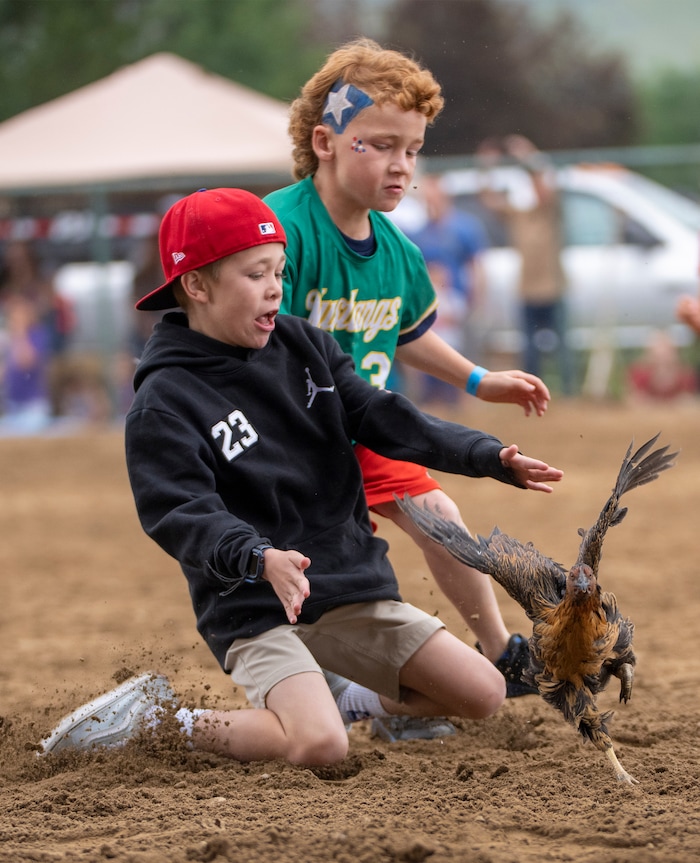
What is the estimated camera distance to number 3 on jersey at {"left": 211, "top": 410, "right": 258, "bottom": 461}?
3.29 m

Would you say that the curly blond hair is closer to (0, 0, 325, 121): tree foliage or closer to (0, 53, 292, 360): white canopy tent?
(0, 53, 292, 360): white canopy tent

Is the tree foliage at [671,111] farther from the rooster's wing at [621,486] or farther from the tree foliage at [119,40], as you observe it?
→ the rooster's wing at [621,486]

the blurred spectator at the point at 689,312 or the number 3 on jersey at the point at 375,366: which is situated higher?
the blurred spectator at the point at 689,312

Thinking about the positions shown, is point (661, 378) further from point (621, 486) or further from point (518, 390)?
point (621, 486)

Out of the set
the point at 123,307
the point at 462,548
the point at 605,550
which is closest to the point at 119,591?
the point at 605,550

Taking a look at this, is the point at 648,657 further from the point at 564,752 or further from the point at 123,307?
the point at 123,307

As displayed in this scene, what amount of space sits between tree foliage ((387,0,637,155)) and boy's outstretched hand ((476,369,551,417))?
17.7 metres

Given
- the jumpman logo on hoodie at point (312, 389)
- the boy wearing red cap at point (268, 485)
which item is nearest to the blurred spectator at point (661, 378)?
the boy wearing red cap at point (268, 485)

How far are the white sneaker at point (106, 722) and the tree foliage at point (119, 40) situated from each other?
375 inches

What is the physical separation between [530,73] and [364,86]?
24.5 meters

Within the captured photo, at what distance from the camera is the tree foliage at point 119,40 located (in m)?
12.7

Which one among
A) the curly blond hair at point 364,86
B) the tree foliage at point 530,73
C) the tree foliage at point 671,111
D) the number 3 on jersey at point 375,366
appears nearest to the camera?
the curly blond hair at point 364,86

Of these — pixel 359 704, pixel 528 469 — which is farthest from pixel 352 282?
pixel 359 704

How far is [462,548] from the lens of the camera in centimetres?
326
